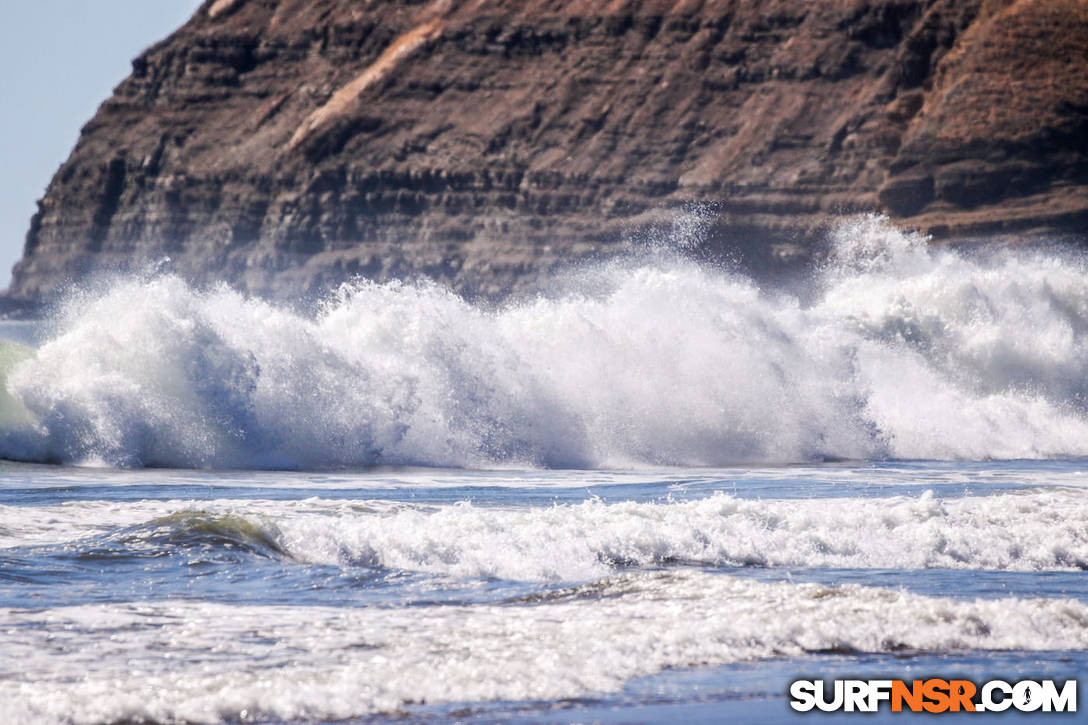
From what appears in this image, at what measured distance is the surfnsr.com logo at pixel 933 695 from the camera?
765 cm

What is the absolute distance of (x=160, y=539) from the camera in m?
11.4

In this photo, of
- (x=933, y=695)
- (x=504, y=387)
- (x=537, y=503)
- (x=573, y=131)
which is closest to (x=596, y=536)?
(x=537, y=503)

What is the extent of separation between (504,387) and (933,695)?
1316 cm

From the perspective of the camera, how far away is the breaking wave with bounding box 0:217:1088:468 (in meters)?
18.5

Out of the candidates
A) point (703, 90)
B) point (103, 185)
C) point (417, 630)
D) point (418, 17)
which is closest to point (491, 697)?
point (417, 630)

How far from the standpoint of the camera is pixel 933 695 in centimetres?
784

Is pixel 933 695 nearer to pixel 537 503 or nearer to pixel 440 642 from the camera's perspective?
pixel 440 642

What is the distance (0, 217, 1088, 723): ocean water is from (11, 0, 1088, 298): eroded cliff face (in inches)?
2131

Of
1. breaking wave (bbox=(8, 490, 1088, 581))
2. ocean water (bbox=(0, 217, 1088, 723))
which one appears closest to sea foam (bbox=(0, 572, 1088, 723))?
ocean water (bbox=(0, 217, 1088, 723))

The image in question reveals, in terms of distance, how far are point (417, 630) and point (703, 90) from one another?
84.7m

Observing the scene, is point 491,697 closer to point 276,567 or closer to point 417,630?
point 417,630

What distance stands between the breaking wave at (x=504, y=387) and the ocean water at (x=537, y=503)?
54 millimetres

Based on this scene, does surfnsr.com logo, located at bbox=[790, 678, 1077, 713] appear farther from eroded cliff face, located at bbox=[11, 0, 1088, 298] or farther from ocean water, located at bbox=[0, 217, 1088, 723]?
eroded cliff face, located at bbox=[11, 0, 1088, 298]

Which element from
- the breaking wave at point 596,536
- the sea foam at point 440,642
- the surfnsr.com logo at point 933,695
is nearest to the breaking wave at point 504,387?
the breaking wave at point 596,536
